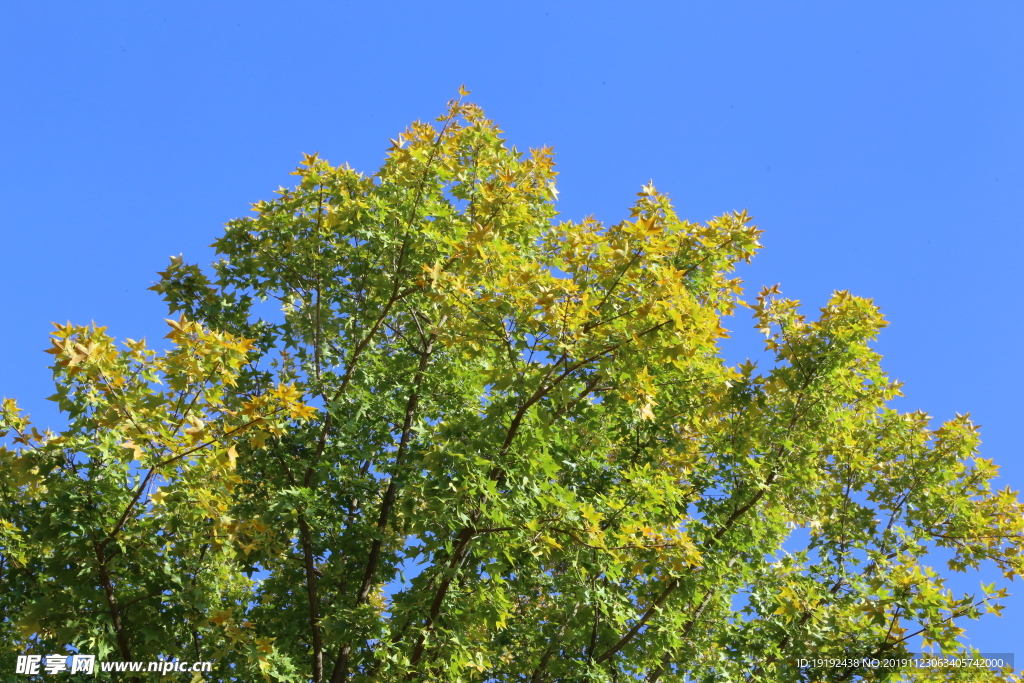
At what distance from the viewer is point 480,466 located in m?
7.14

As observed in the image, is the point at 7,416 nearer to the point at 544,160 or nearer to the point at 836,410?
the point at 544,160

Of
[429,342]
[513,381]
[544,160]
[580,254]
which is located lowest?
[513,381]

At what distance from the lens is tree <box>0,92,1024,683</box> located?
7.10 meters

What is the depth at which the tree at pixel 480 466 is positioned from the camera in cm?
710

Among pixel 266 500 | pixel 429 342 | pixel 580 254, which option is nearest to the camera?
pixel 580 254

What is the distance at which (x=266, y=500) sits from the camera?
888 cm

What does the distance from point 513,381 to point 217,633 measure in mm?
3795

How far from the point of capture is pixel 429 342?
991 cm

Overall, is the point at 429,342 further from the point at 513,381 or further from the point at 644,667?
the point at 644,667

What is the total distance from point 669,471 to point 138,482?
5.49m

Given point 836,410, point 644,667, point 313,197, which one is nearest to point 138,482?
point 313,197

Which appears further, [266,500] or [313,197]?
[313,197]

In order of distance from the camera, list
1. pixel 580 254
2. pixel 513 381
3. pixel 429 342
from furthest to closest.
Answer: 1. pixel 429 342
2. pixel 580 254
3. pixel 513 381

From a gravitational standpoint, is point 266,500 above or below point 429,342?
below
